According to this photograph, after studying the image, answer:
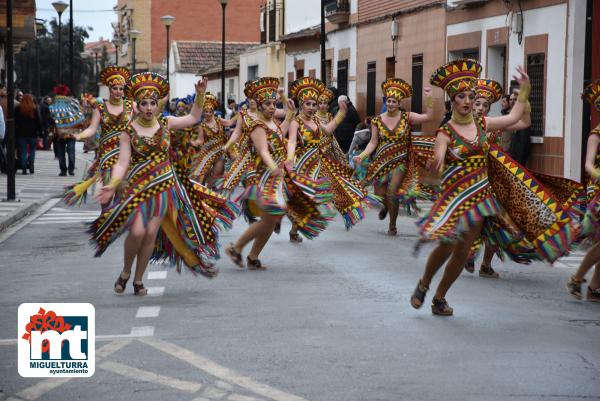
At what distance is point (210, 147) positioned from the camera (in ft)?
67.3

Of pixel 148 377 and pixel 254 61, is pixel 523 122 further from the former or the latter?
pixel 254 61

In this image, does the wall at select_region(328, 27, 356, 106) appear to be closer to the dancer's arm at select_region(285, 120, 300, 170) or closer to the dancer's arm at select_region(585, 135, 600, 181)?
the dancer's arm at select_region(285, 120, 300, 170)

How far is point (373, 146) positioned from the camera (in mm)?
16625

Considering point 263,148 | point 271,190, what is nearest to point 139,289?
point 271,190

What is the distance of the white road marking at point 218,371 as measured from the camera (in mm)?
6754

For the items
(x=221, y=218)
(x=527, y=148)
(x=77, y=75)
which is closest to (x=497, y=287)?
(x=221, y=218)

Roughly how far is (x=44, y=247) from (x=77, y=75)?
84896mm

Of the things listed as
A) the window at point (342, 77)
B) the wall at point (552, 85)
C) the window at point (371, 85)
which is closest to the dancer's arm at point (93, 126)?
the wall at point (552, 85)

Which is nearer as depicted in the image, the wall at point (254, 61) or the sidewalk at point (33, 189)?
the sidewalk at point (33, 189)

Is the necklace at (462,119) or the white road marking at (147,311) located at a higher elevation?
the necklace at (462,119)

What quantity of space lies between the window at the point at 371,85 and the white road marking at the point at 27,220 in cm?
1259

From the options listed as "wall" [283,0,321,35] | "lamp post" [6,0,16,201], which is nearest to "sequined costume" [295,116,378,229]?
"lamp post" [6,0,16,201]

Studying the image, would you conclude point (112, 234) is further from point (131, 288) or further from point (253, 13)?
point (253, 13)

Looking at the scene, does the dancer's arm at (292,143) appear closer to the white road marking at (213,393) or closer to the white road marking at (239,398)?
the white road marking at (213,393)
